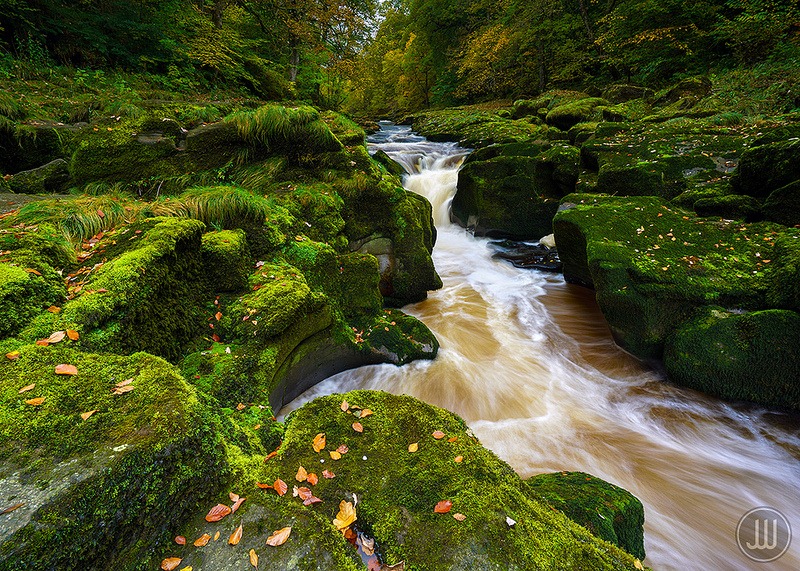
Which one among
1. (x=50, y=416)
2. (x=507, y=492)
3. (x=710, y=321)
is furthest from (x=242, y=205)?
(x=710, y=321)

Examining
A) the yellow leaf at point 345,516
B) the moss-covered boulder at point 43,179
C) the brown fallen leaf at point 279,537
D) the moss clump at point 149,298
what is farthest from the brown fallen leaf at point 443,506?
the moss-covered boulder at point 43,179

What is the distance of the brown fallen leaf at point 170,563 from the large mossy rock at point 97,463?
35mm

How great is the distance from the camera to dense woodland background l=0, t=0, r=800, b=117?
31.3 ft

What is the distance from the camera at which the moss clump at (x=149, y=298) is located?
2.29m

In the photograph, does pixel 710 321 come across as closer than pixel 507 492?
No

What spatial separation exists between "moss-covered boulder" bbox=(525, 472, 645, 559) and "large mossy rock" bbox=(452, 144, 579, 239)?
25.7 feet

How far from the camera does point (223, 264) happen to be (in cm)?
354

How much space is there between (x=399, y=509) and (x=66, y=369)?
5.95 ft

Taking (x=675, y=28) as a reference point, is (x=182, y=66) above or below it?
below

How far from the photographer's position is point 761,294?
4359mm

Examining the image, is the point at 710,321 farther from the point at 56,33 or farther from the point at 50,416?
the point at 56,33

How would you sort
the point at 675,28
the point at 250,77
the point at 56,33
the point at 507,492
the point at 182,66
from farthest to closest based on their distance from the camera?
the point at 675,28 < the point at 250,77 < the point at 182,66 < the point at 56,33 < the point at 507,492

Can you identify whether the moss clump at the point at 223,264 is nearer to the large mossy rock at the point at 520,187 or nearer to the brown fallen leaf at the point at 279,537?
the brown fallen leaf at the point at 279,537

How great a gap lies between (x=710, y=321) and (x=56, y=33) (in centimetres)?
1546
